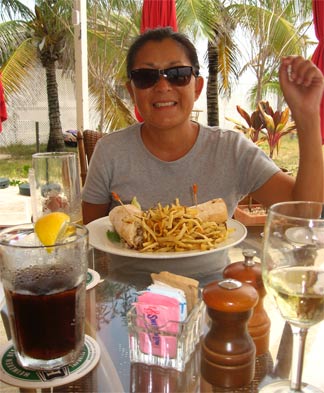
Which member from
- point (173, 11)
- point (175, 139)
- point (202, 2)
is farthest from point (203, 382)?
point (202, 2)

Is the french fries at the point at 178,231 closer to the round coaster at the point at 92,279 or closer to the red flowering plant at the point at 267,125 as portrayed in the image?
the round coaster at the point at 92,279

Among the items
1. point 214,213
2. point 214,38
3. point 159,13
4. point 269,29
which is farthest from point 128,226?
point 214,38

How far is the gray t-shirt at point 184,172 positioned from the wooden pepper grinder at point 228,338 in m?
1.17

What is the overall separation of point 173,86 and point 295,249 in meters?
1.41

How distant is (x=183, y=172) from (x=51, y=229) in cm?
127

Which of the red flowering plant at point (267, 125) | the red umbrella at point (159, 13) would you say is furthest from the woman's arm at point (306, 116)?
the red flowering plant at point (267, 125)

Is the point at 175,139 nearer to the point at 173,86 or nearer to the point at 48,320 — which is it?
the point at 173,86

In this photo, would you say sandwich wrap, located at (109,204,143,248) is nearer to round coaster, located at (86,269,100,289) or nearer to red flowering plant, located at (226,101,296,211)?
round coaster, located at (86,269,100,289)

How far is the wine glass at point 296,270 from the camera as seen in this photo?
0.68 m

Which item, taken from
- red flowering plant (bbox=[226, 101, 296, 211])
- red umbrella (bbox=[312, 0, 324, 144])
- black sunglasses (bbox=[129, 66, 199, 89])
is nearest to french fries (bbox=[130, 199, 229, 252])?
black sunglasses (bbox=[129, 66, 199, 89])

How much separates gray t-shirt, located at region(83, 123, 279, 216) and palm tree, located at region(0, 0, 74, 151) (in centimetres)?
775

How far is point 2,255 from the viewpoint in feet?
2.67

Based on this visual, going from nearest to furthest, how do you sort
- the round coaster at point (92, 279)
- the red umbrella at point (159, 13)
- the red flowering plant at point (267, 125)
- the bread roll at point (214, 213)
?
the round coaster at point (92, 279)
the bread roll at point (214, 213)
the red umbrella at point (159, 13)
the red flowering plant at point (267, 125)

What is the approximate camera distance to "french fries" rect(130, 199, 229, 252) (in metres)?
1.35
